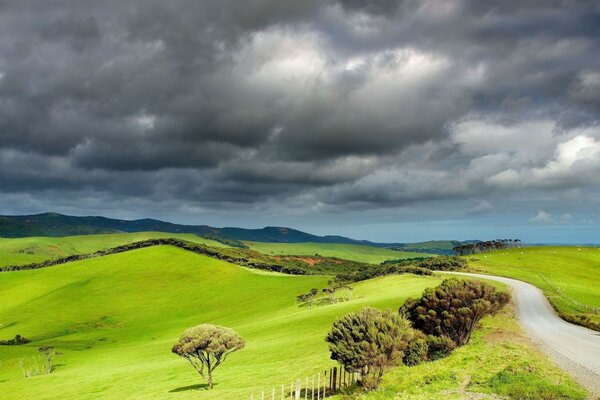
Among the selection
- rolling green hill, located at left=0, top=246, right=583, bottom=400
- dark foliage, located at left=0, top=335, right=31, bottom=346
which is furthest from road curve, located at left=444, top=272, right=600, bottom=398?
dark foliage, located at left=0, top=335, right=31, bottom=346

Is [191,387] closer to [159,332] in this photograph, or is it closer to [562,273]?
[159,332]

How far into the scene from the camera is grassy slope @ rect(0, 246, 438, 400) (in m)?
62.8

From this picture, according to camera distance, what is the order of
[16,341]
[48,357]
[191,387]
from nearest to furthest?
[191,387] → [48,357] → [16,341]

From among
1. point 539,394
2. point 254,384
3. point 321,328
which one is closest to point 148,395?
point 254,384

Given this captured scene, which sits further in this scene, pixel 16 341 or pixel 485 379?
pixel 16 341

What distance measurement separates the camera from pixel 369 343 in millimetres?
42188

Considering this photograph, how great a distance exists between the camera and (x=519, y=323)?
6706 centimetres

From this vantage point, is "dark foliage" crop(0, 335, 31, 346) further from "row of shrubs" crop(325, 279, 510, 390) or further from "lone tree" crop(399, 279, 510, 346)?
"lone tree" crop(399, 279, 510, 346)

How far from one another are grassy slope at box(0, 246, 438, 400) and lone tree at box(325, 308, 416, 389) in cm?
1010

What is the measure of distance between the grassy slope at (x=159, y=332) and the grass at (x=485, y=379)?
1565cm

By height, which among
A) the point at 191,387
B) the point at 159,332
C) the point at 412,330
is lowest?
the point at 159,332

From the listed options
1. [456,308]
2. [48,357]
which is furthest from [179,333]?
[456,308]

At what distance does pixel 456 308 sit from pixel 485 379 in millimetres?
21361

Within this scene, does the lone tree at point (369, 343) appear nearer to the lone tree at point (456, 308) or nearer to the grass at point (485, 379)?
the grass at point (485, 379)
